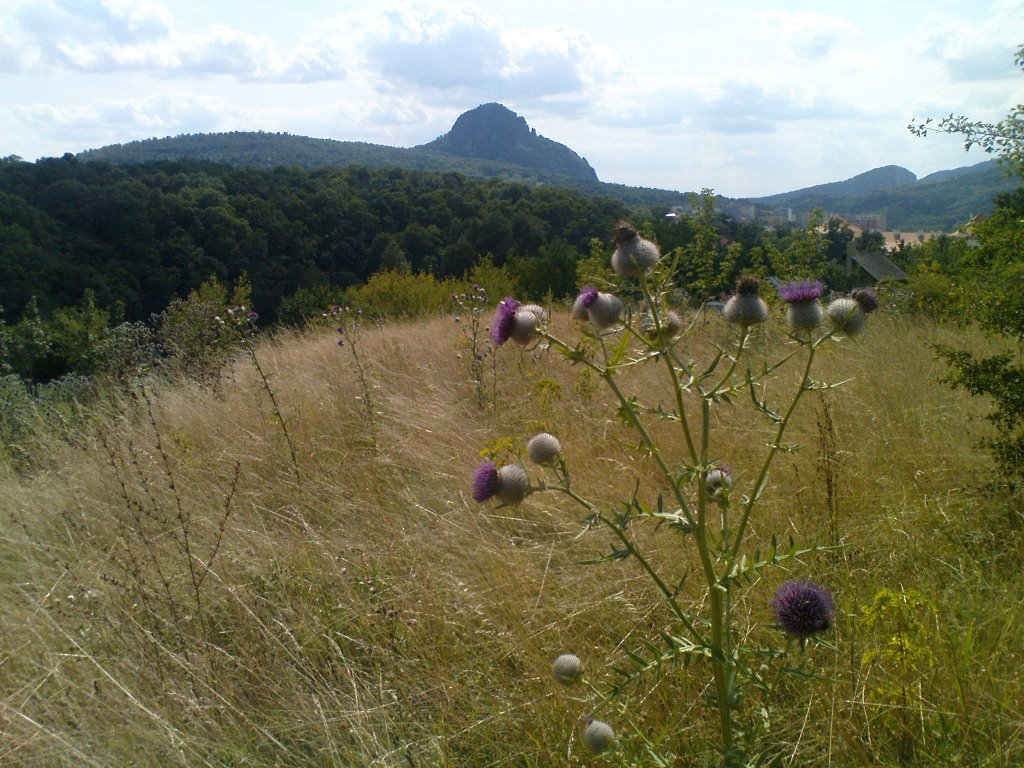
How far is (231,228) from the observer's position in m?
35.1

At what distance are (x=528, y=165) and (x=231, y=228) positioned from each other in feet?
250

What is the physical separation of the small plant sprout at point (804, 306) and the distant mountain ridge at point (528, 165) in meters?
2.49

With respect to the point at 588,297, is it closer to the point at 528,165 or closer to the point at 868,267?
the point at 868,267

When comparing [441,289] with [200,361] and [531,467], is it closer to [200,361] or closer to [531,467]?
[200,361]

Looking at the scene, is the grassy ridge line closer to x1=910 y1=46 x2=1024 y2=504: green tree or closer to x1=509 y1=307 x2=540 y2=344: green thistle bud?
x1=910 y1=46 x2=1024 y2=504: green tree

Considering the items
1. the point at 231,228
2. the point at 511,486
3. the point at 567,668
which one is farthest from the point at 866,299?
the point at 231,228

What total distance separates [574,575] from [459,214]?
122ft

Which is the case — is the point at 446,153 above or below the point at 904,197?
above

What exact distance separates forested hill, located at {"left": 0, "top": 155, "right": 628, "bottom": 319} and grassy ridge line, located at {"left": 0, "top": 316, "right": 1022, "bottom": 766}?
2003cm

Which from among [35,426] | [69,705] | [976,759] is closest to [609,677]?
[976,759]

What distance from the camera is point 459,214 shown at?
1517 inches

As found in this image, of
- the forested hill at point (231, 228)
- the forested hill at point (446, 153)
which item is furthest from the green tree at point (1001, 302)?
the forested hill at point (446, 153)

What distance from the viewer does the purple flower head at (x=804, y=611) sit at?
1484 millimetres

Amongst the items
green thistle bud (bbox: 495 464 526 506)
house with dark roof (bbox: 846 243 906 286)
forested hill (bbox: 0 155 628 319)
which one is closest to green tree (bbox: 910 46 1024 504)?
green thistle bud (bbox: 495 464 526 506)
